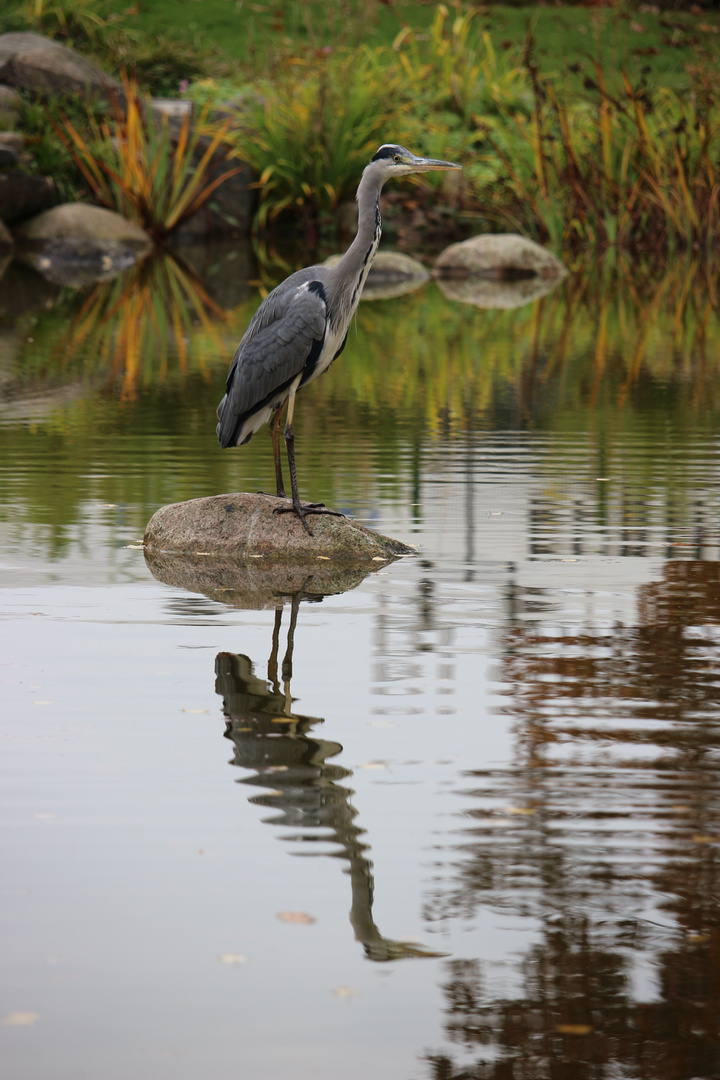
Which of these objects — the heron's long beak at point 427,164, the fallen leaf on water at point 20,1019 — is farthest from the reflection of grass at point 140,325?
the fallen leaf on water at point 20,1019

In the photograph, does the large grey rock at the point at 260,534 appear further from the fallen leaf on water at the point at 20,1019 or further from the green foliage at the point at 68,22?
the green foliage at the point at 68,22

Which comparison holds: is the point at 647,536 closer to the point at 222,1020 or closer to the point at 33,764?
the point at 33,764

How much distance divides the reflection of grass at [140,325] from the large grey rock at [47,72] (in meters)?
5.81

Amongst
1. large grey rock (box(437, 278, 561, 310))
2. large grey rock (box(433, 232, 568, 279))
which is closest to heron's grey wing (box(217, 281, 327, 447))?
large grey rock (box(437, 278, 561, 310))

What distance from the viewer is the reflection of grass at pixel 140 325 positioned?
13.2 meters

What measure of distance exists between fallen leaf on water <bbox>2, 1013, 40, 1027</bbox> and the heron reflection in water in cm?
68

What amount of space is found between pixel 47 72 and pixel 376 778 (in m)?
23.7

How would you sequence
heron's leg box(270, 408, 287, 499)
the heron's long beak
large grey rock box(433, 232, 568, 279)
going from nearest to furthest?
the heron's long beak
heron's leg box(270, 408, 287, 499)
large grey rock box(433, 232, 568, 279)

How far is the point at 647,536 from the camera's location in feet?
23.4

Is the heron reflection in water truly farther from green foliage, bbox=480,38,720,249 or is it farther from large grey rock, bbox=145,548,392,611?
green foliage, bbox=480,38,720,249

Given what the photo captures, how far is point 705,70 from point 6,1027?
21186mm

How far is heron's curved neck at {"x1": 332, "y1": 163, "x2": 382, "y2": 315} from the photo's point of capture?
6.52 m

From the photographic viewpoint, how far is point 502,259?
21.5m

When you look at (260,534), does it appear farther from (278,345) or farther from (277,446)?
(278,345)
